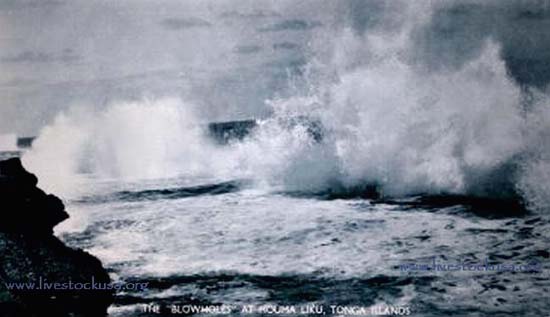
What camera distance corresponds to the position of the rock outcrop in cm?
441

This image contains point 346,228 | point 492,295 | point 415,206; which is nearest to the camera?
point 492,295

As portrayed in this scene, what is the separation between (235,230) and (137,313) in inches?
133

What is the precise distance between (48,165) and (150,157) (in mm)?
4329

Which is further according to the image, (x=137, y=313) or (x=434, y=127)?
(x=434, y=127)

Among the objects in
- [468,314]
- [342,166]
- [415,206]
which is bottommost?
[468,314]

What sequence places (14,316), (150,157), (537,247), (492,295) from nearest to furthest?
(14,316) → (492,295) → (537,247) → (150,157)

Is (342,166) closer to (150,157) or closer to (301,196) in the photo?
(301,196)

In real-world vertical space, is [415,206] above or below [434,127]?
below

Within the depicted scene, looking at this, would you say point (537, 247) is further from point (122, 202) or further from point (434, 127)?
point (122, 202)

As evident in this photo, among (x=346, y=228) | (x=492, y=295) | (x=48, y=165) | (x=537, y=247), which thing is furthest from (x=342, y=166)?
(x=48, y=165)

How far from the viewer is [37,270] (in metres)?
4.79

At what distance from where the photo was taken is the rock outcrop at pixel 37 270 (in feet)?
14.5

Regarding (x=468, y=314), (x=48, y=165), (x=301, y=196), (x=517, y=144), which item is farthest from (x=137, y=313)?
(x=48, y=165)

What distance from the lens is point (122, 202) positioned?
1130 centimetres
